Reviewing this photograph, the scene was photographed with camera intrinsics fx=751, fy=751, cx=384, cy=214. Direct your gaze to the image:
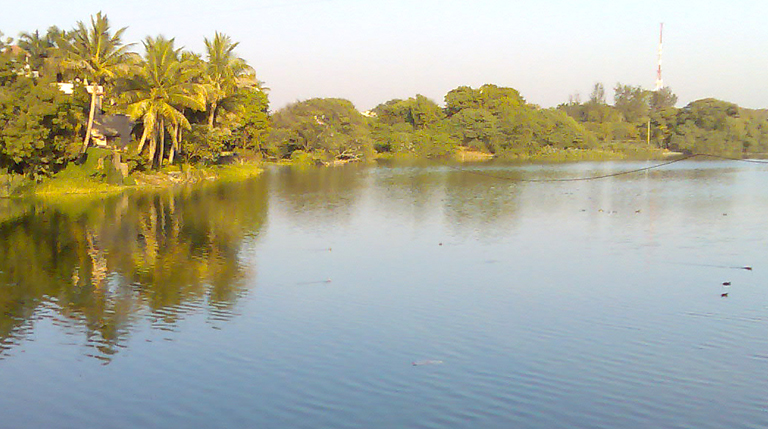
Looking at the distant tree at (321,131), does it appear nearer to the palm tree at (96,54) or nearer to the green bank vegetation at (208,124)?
the green bank vegetation at (208,124)

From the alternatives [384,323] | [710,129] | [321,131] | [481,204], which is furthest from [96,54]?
[710,129]

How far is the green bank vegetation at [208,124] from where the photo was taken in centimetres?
4976

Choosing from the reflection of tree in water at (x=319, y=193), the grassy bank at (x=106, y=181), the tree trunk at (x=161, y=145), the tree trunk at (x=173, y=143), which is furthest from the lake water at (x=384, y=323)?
the tree trunk at (x=173, y=143)

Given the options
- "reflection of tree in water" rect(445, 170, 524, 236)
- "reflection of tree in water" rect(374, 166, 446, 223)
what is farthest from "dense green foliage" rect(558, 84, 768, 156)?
"reflection of tree in water" rect(445, 170, 524, 236)

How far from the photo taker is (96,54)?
2222 inches

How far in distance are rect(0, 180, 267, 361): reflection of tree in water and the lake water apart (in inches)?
5.2

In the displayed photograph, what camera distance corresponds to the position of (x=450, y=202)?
50.1 metres

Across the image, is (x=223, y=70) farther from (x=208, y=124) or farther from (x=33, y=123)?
(x=33, y=123)

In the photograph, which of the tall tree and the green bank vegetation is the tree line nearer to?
the green bank vegetation

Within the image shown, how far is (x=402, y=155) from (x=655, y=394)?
5251 inches

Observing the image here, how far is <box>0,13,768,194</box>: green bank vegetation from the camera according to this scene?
49756mm

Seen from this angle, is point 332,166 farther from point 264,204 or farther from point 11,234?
point 11,234

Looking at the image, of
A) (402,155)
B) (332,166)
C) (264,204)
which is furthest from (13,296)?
(402,155)

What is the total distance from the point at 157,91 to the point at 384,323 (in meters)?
45.7
